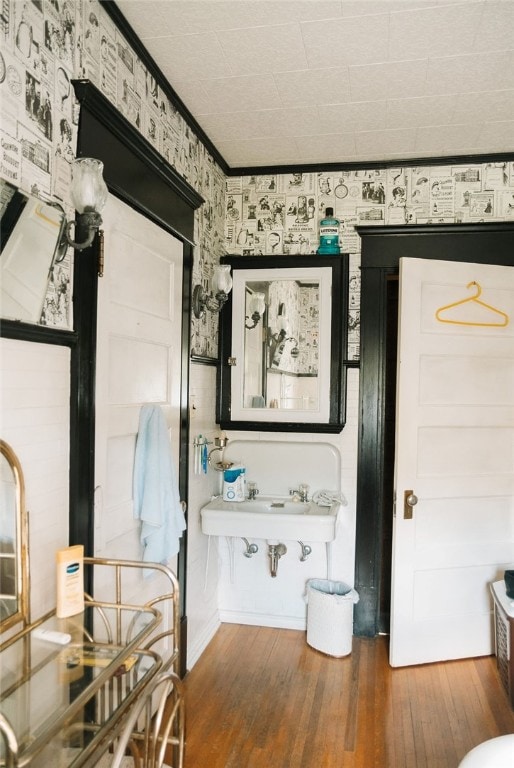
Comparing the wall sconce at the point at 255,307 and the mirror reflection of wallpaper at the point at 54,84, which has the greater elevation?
the mirror reflection of wallpaper at the point at 54,84

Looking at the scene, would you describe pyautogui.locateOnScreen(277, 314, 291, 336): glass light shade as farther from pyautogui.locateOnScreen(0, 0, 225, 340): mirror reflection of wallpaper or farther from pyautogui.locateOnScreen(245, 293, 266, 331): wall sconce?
pyautogui.locateOnScreen(0, 0, 225, 340): mirror reflection of wallpaper

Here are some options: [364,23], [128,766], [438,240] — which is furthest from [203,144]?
[128,766]

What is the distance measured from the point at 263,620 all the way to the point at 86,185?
2.69 metres

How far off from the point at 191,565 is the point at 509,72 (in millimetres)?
2637

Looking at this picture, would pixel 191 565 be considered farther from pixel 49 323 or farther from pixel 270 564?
pixel 49 323

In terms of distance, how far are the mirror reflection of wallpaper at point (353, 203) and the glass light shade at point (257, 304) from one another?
26 cm

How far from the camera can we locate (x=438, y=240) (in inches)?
119

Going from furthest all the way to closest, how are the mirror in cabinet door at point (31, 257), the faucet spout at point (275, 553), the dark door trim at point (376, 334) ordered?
the faucet spout at point (275, 553), the dark door trim at point (376, 334), the mirror in cabinet door at point (31, 257)

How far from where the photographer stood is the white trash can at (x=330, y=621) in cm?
288

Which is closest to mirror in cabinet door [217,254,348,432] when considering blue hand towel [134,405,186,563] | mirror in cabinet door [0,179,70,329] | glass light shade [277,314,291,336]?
glass light shade [277,314,291,336]

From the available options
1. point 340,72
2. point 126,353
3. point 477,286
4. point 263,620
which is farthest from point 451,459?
point 340,72

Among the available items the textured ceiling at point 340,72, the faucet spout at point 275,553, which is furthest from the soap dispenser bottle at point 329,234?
the faucet spout at point 275,553

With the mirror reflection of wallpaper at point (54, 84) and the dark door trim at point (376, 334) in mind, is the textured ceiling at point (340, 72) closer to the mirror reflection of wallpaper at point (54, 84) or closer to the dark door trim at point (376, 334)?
the mirror reflection of wallpaper at point (54, 84)

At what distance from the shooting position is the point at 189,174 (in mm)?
2666
